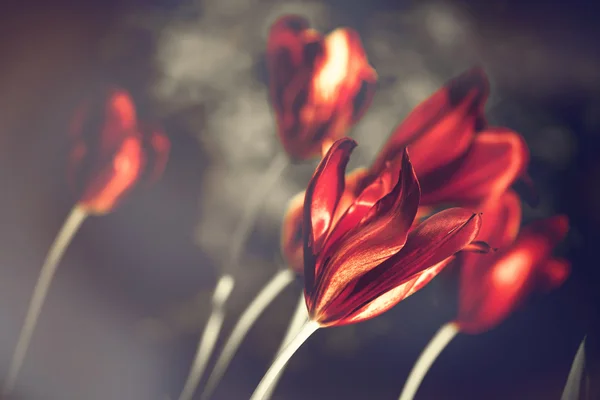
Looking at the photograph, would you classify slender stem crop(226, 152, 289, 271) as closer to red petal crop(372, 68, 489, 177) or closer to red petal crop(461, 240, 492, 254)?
red petal crop(372, 68, 489, 177)

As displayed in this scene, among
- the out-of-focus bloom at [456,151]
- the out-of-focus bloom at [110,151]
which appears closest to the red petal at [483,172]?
the out-of-focus bloom at [456,151]

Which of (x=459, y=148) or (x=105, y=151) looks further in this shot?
(x=105, y=151)

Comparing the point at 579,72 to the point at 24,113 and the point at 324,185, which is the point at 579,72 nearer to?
the point at 324,185

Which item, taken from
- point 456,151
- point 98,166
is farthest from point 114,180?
point 456,151

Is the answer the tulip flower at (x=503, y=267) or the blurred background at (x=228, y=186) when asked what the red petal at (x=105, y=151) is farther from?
the tulip flower at (x=503, y=267)

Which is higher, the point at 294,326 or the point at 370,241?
the point at 370,241

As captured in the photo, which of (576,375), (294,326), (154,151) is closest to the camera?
(576,375)

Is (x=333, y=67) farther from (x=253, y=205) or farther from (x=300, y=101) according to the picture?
(x=253, y=205)
